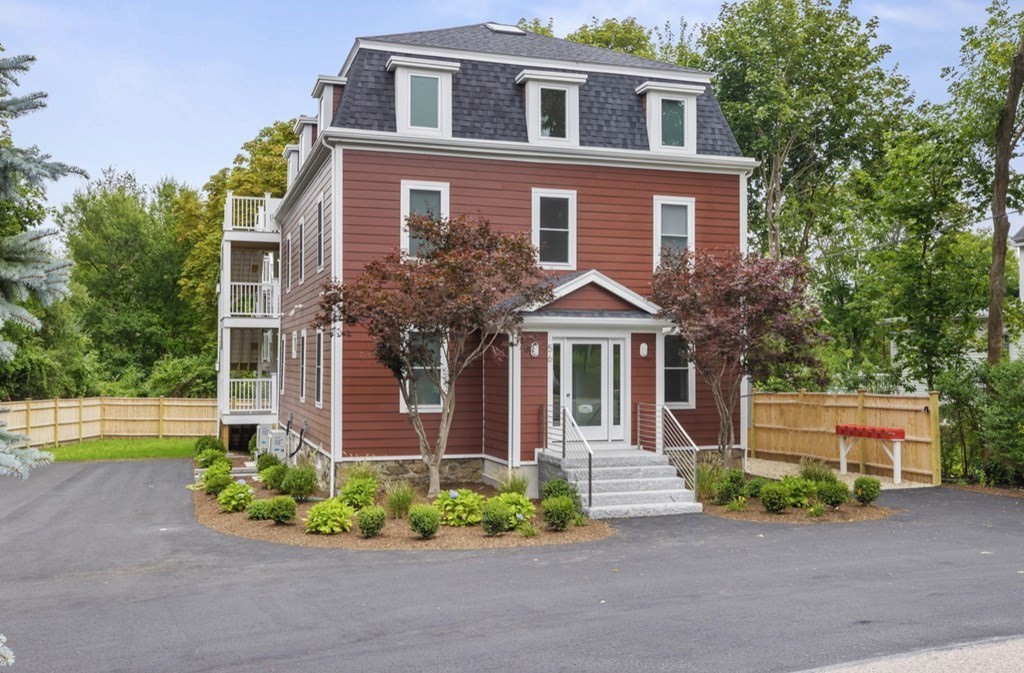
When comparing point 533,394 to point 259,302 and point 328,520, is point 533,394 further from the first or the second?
point 259,302

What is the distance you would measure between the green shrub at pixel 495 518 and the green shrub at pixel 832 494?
5037 mm

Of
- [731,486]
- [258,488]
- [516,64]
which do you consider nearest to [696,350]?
[731,486]

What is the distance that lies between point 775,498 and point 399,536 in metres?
5.68

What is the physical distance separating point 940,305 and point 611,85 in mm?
8508

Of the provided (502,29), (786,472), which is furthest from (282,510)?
(502,29)

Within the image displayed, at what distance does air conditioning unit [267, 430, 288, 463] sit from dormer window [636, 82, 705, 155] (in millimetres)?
10658

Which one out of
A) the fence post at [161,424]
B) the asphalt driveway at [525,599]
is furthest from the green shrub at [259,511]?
the fence post at [161,424]

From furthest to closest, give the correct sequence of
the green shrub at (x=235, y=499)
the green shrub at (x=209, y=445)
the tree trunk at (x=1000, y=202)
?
the green shrub at (x=209, y=445) < the tree trunk at (x=1000, y=202) < the green shrub at (x=235, y=499)

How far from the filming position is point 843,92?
99.2 feet

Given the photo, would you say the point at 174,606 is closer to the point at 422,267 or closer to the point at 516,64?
the point at 422,267

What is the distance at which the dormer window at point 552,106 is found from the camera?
17250 millimetres

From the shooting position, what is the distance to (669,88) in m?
18.1

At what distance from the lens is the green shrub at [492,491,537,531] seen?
39.7 feet

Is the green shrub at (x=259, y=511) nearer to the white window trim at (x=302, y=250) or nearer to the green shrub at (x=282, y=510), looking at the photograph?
the green shrub at (x=282, y=510)
